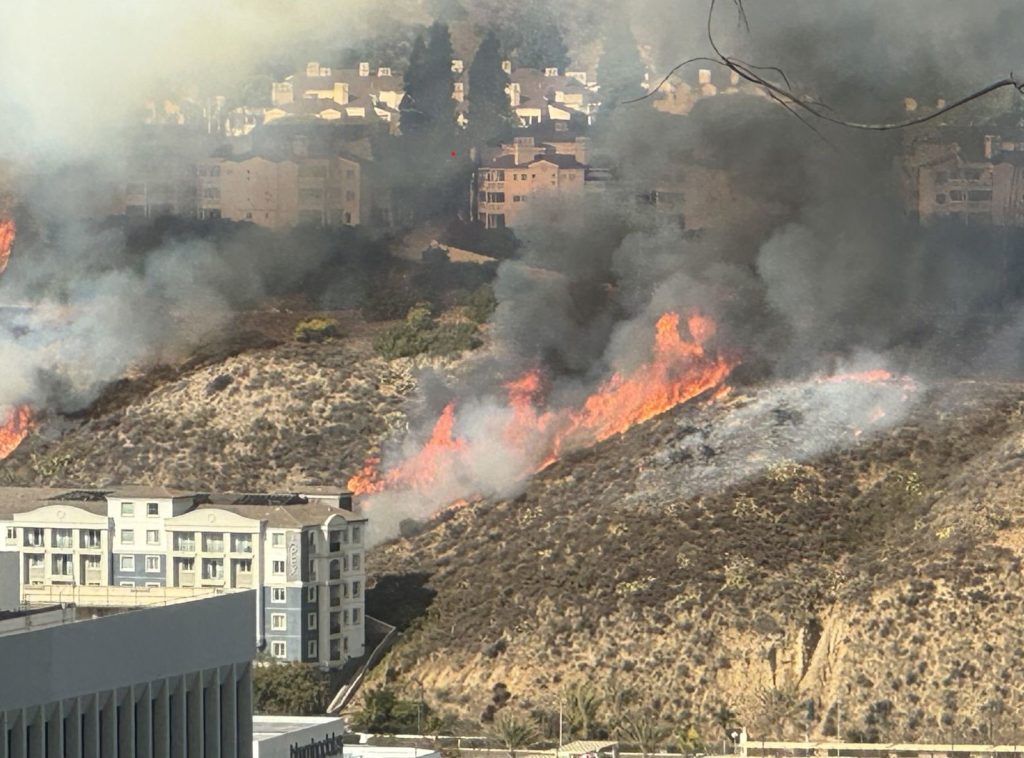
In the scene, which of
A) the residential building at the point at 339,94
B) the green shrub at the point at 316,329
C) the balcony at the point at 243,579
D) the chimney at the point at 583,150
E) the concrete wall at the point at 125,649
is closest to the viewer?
the concrete wall at the point at 125,649

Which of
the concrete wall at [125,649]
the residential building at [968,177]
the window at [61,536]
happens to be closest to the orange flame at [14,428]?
the window at [61,536]

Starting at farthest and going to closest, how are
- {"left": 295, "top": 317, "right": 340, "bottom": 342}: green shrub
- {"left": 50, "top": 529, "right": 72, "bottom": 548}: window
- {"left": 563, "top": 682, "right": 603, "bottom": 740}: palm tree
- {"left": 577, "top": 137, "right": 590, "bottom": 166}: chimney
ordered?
{"left": 295, "top": 317, "right": 340, "bottom": 342}: green shrub
{"left": 577, "top": 137, "right": 590, "bottom": 166}: chimney
{"left": 50, "top": 529, "right": 72, "bottom": 548}: window
{"left": 563, "top": 682, "right": 603, "bottom": 740}: palm tree

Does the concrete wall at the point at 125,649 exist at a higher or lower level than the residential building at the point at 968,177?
lower

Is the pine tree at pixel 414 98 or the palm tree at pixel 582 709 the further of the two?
the pine tree at pixel 414 98

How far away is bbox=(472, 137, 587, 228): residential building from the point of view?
149 metres

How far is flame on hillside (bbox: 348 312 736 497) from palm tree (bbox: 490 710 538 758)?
20.0 m

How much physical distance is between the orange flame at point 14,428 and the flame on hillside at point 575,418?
44.4ft

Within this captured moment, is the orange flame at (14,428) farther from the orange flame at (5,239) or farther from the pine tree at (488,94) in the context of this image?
the pine tree at (488,94)

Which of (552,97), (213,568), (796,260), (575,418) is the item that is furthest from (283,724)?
(552,97)

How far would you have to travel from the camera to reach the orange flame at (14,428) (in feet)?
486

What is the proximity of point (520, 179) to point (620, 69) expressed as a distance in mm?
5675

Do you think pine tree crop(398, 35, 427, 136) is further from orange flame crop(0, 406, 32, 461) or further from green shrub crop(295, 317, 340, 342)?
orange flame crop(0, 406, 32, 461)

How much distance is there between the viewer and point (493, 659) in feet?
412

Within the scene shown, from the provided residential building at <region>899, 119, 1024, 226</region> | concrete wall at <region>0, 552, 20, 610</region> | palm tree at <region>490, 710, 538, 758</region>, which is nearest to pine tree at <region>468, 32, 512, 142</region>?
residential building at <region>899, 119, 1024, 226</region>
